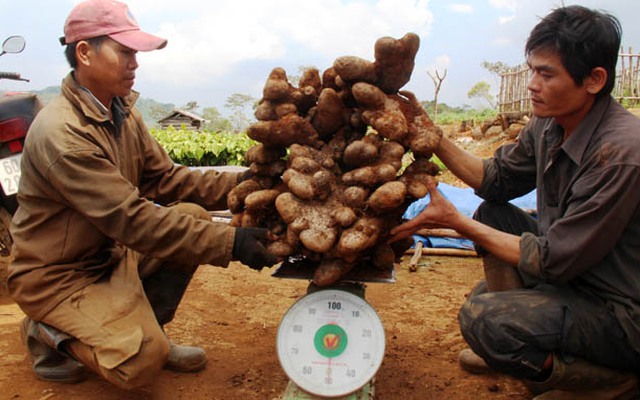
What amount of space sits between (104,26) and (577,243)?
236 centimetres

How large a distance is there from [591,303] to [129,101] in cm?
253

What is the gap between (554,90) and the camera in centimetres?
241

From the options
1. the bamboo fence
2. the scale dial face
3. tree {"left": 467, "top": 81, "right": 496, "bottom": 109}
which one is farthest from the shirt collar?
tree {"left": 467, "top": 81, "right": 496, "bottom": 109}

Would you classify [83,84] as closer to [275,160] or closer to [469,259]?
[275,160]

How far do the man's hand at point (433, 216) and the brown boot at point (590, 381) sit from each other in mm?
752

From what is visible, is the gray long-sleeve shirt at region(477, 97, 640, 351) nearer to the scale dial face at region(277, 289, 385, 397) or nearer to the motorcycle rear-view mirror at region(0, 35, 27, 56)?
the scale dial face at region(277, 289, 385, 397)

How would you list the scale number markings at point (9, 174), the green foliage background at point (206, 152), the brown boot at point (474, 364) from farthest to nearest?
the green foliage background at point (206, 152)
the scale number markings at point (9, 174)
the brown boot at point (474, 364)

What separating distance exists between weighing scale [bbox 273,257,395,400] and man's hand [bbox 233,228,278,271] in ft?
0.79

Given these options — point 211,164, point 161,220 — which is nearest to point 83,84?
point 161,220

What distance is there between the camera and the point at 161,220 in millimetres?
2496

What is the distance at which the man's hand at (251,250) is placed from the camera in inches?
95.4

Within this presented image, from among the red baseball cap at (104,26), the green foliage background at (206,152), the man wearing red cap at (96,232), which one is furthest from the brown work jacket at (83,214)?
the green foliage background at (206,152)

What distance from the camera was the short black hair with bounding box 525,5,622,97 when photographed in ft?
7.64

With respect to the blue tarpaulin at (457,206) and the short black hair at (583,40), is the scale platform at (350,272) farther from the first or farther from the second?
the blue tarpaulin at (457,206)
